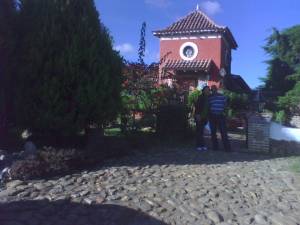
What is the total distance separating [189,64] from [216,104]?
1456cm

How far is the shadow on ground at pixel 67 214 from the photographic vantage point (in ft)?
15.2

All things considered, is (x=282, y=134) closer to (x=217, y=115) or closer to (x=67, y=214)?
(x=217, y=115)

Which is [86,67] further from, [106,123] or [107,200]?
[107,200]

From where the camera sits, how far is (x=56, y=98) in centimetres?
808

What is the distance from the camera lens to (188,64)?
24.7 metres

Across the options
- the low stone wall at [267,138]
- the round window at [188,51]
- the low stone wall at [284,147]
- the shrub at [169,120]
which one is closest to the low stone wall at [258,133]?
the low stone wall at [267,138]

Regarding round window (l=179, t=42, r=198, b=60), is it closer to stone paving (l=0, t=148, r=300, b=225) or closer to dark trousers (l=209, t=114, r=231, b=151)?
dark trousers (l=209, t=114, r=231, b=151)

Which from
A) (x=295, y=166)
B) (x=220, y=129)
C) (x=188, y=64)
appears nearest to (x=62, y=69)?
(x=220, y=129)

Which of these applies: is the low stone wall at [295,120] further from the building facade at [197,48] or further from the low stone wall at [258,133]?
the low stone wall at [258,133]

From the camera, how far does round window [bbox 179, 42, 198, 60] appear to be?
25377mm

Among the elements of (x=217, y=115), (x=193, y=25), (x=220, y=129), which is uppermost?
(x=193, y=25)

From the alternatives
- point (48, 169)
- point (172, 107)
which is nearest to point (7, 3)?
point (48, 169)

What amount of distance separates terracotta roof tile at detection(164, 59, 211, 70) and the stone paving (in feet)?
54.7

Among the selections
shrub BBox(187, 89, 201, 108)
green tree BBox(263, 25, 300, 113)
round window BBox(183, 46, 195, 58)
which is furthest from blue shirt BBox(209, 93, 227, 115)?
A: green tree BBox(263, 25, 300, 113)
